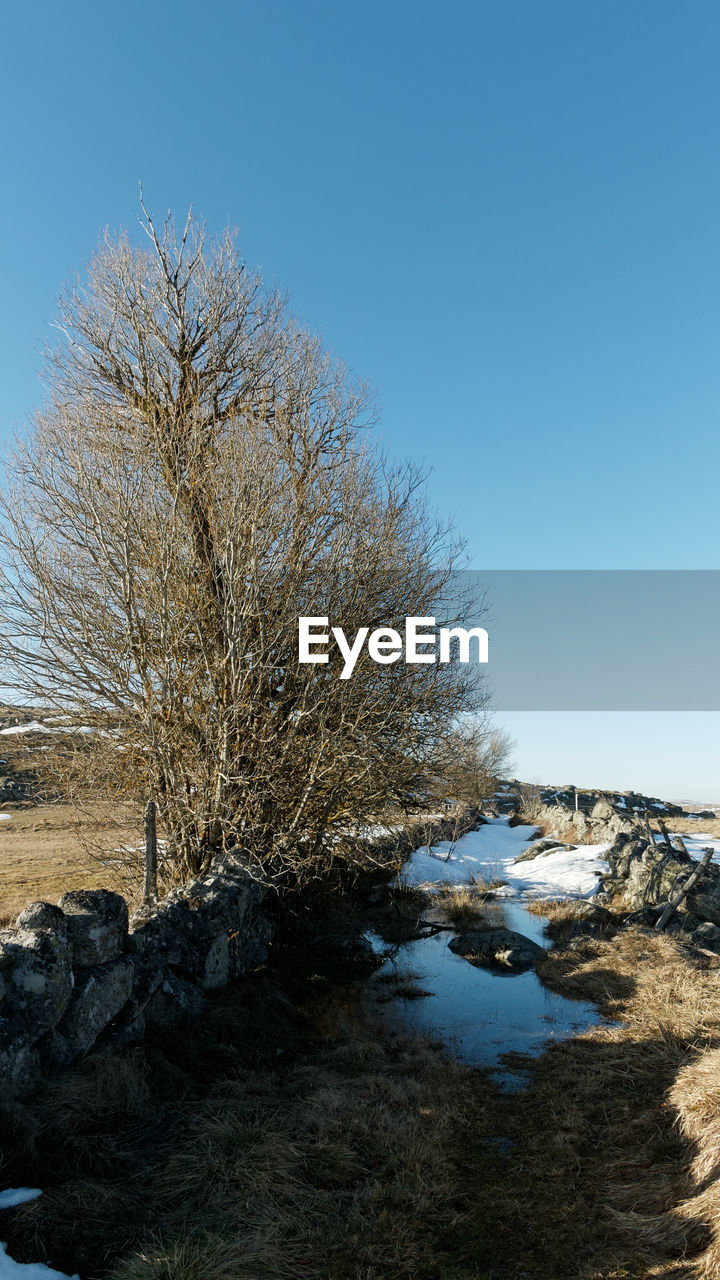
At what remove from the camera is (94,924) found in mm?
5949

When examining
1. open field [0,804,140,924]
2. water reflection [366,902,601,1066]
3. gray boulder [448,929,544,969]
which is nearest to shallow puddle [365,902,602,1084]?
water reflection [366,902,601,1066]

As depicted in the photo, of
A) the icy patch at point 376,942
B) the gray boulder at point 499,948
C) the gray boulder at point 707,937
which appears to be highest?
the gray boulder at point 707,937

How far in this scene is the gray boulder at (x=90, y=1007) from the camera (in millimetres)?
5383

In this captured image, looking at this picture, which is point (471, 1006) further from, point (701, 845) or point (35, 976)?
point (701, 845)

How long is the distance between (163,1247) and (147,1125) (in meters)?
1.60

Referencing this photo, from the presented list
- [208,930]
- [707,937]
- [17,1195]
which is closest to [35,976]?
[17,1195]

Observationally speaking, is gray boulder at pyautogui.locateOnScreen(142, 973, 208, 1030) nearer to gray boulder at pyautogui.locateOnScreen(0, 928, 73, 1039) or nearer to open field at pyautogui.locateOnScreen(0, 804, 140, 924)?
gray boulder at pyautogui.locateOnScreen(0, 928, 73, 1039)

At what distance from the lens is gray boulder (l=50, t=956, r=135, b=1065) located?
538cm

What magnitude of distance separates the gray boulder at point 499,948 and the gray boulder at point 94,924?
7.26m

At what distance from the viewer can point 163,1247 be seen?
3672mm

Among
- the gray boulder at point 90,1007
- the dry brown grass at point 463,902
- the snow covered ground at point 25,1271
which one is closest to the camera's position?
the snow covered ground at point 25,1271

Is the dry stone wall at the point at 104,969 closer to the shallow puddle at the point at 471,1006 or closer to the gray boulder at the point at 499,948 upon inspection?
the shallow puddle at the point at 471,1006

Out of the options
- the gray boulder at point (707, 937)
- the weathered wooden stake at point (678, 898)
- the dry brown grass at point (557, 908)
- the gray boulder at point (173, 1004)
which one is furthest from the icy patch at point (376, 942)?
the gray boulder at point (173, 1004)

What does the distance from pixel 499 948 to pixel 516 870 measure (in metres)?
10.6
